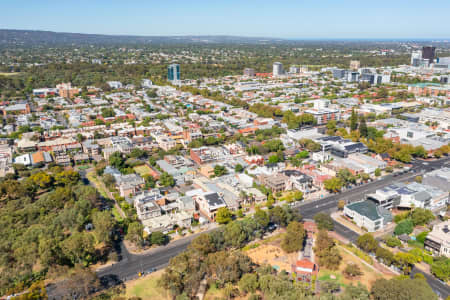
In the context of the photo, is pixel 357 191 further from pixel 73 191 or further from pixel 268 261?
pixel 73 191

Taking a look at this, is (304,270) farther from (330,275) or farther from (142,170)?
(142,170)

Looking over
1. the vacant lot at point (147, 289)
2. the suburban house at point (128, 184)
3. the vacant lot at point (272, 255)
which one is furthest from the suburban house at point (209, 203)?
the vacant lot at point (147, 289)

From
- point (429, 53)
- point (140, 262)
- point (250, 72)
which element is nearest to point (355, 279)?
point (140, 262)

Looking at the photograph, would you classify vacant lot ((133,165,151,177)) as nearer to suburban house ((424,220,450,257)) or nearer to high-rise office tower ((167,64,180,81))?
suburban house ((424,220,450,257))

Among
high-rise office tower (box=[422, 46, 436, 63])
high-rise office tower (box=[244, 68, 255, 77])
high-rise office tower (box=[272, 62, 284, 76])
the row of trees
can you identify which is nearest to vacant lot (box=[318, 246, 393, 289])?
the row of trees

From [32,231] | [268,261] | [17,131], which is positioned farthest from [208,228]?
[17,131]

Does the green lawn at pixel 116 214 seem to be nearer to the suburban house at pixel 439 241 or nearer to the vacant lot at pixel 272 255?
the vacant lot at pixel 272 255

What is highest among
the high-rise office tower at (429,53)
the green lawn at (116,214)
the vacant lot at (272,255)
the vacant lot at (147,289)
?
the high-rise office tower at (429,53)
